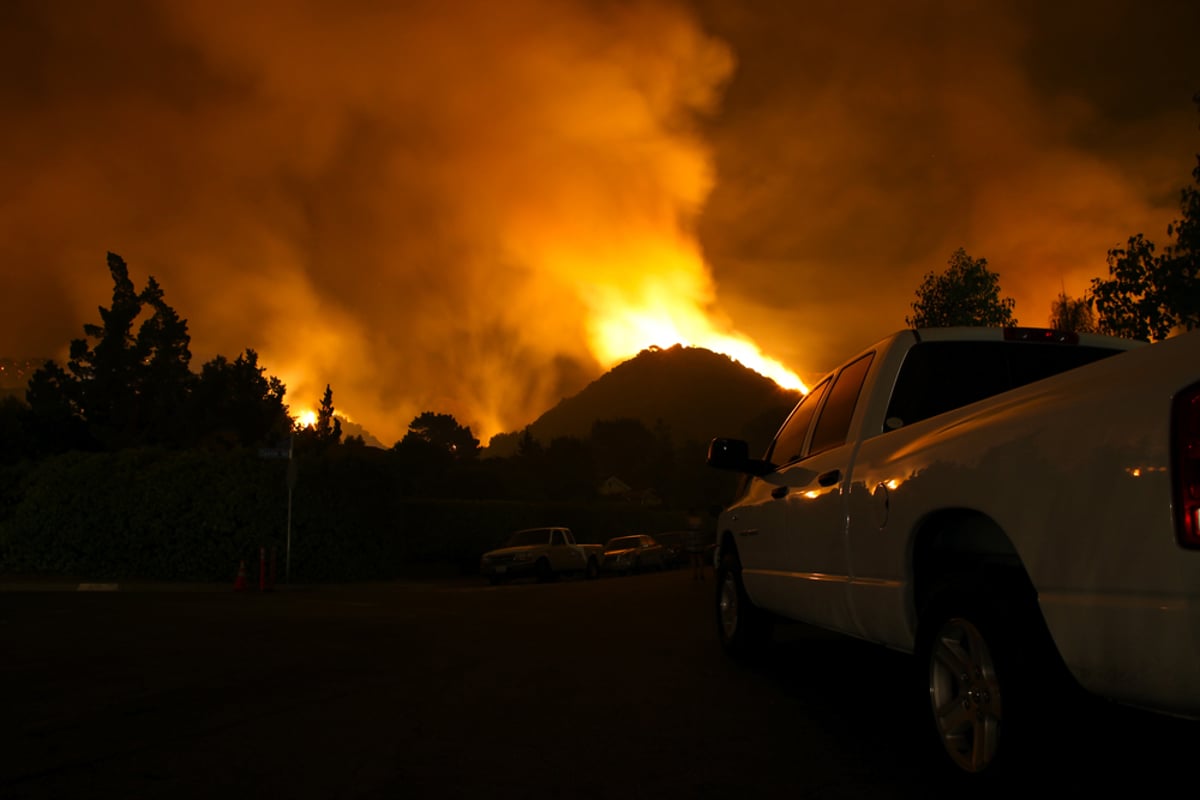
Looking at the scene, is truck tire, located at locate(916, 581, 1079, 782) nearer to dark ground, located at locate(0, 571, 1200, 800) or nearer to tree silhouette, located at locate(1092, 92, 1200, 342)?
dark ground, located at locate(0, 571, 1200, 800)

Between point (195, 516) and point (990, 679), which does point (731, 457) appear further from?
point (195, 516)

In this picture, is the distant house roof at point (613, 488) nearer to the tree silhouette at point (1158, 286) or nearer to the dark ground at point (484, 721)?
the tree silhouette at point (1158, 286)

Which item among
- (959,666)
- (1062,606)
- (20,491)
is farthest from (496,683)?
(20,491)

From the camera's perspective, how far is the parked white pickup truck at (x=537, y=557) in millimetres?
27234

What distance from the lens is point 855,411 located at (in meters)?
5.54

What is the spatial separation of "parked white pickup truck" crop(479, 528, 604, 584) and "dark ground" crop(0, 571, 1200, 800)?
16.3 metres

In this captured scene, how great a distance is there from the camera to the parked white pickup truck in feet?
89.4

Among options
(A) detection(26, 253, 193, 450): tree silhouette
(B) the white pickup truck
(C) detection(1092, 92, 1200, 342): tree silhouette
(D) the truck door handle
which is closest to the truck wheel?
(B) the white pickup truck

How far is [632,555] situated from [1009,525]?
31792 mm

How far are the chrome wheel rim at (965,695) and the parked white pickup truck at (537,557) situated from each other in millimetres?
23689

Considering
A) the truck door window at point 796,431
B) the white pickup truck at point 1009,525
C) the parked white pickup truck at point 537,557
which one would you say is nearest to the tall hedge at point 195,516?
the parked white pickup truck at point 537,557

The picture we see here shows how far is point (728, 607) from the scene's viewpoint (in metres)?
8.23

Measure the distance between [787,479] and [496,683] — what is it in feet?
8.36

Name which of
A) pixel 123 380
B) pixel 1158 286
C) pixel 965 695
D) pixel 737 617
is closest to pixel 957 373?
pixel 965 695
